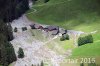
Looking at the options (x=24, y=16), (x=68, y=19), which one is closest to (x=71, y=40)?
(x=68, y=19)

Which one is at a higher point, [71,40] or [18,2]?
[18,2]

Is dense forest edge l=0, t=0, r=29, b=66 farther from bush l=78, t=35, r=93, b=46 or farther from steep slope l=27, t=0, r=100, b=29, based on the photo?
bush l=78, t=35, r=93, b=46

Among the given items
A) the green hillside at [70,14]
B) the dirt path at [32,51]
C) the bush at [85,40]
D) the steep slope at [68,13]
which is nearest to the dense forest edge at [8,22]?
the dirt path at [32,51]

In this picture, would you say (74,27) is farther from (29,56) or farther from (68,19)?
(29,56)

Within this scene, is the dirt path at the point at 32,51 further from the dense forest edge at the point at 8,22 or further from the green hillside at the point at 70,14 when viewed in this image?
the green hillside at the point at 70,14

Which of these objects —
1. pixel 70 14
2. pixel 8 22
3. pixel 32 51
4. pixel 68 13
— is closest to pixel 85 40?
pixel 32 51

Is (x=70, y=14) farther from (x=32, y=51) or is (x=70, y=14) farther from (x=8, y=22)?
(x=32, y=51)

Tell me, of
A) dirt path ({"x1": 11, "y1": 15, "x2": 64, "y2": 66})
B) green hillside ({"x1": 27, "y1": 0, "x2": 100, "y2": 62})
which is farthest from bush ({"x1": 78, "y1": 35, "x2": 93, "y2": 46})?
green hillside ({"x1": 27, "y1": 0, "x2": 100, "y2": 62})
